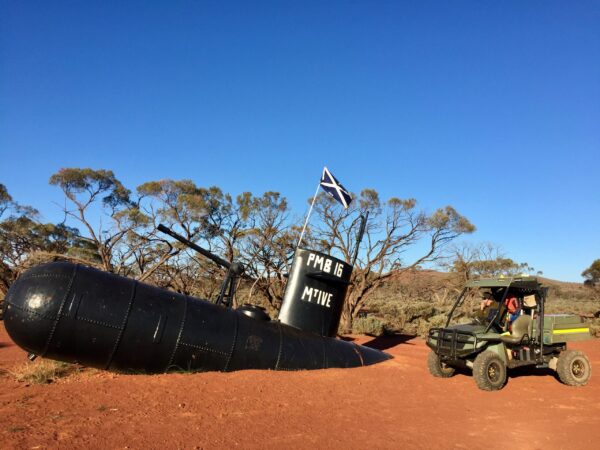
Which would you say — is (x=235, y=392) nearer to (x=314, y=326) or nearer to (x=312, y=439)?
(x=312, y=439)

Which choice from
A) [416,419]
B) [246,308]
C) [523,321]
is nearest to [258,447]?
[416,419]

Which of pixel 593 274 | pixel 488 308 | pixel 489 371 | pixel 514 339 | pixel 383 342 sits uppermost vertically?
pixel 593 274

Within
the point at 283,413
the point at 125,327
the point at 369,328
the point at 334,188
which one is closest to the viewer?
Answer: the point at 283,413

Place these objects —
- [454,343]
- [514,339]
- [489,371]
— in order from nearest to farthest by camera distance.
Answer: [489,371] < [454,343] < [514,339]

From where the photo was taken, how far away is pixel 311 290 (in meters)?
8.85

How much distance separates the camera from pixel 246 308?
8.42 metres

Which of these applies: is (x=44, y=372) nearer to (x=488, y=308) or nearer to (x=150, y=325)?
(x=150, y=325)

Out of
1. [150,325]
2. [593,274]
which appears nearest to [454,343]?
[150,325]

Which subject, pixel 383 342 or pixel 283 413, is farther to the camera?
pixel 383 342

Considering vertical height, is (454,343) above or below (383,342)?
above

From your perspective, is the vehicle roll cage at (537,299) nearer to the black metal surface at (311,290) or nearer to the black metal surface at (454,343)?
the black metal surface at (454,343)

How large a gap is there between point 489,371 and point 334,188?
17.9 ft

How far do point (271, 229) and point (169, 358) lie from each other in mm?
16208

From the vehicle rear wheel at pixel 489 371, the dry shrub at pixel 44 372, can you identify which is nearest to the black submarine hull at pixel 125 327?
the dry shrub at pixel 44 372
